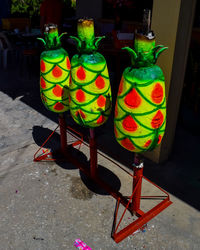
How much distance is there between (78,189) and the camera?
3801mm

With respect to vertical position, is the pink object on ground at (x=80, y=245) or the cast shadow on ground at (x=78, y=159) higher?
the cast shadow on ground at (x=78, y=159)

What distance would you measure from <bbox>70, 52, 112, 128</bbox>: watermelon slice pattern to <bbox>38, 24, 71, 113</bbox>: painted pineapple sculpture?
19.7 inches

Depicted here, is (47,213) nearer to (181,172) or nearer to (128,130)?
(128,130)

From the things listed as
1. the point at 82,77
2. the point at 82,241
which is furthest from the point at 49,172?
the point at 82,77

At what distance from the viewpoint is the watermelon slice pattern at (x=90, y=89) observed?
304cm

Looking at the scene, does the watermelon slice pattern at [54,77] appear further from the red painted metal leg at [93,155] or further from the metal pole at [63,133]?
the red painted metal leg at [93,155]

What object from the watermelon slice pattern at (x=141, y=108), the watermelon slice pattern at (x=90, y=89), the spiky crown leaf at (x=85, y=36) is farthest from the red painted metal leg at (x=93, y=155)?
the spiky crown leaf at (x=85, y=36)

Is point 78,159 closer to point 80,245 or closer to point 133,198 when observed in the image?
point 133,198

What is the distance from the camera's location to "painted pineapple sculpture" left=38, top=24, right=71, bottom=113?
355 centimetres

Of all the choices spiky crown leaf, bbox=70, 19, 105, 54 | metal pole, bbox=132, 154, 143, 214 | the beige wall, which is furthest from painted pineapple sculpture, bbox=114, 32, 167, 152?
the beige wall

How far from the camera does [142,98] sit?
2.58m

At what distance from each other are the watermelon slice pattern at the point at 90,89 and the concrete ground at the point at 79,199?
1117 mm

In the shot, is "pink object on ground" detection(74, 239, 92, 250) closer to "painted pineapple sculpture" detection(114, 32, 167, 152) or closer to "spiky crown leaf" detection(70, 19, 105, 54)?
"painted pineapple sculpture" detection(114, 32, 167, 152)

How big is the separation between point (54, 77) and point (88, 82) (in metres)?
0.74
